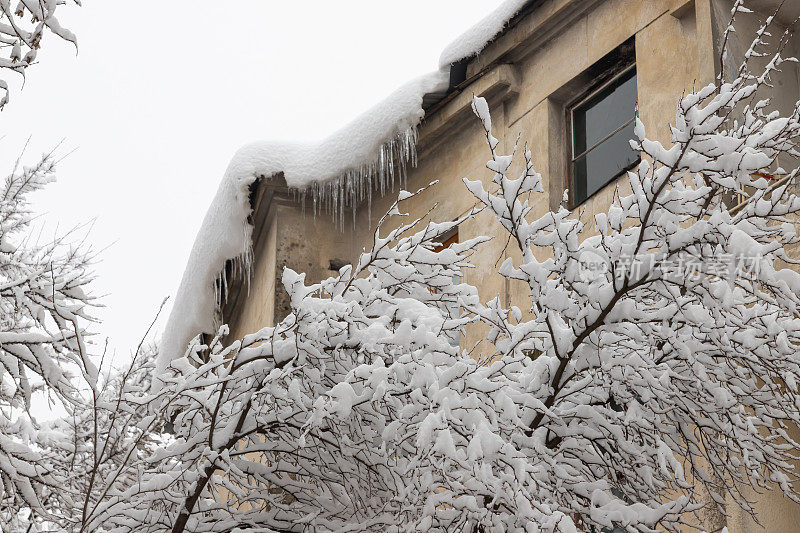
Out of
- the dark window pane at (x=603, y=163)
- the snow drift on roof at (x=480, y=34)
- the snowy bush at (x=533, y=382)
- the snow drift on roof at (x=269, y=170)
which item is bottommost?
the snowy bush at (x=533, y=382)

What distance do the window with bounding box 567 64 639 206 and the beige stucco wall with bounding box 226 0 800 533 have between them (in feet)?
0.45

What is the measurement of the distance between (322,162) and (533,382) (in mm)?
5672

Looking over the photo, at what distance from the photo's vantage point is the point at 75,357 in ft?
19.7

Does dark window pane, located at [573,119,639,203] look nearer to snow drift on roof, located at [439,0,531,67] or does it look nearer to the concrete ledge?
the concrete ledge

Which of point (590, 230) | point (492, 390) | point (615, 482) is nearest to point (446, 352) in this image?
point (492, 390)

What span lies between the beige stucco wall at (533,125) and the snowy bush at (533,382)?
1.44 meters

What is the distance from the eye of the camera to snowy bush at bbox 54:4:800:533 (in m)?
4.23

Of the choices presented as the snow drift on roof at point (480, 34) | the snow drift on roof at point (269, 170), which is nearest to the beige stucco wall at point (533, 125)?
the snow drift on roof at point (480, 34)

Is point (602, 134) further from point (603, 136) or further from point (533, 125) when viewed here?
point (533, 125)

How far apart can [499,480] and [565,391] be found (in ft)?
2.64

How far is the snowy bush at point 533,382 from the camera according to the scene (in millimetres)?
4234

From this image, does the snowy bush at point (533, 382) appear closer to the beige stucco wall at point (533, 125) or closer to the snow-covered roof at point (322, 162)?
the beige stucco wall at point (533, 125)

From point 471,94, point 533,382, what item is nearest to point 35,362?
point 533,382

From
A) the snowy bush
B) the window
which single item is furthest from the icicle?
the snowy bush
